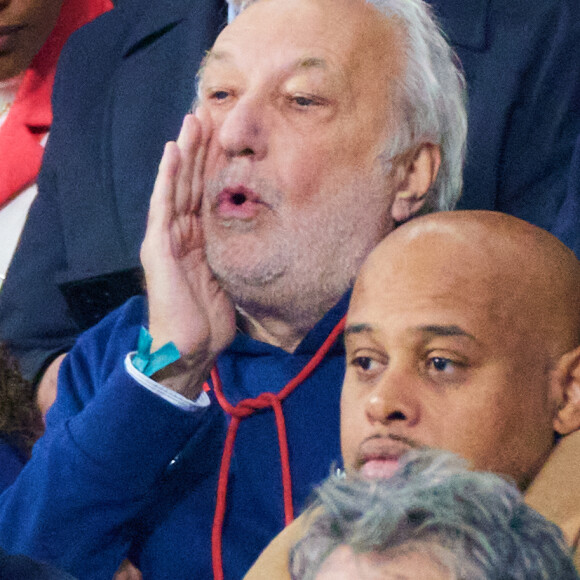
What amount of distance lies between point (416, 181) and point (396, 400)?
299 mm

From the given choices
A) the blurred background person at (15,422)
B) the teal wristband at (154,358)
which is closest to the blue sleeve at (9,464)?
the blurred background person at (15,422)

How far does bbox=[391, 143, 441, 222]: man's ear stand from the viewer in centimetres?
88

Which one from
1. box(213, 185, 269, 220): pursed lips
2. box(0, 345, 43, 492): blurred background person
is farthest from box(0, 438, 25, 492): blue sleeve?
box(213, 185, 269, 220): pursed lips

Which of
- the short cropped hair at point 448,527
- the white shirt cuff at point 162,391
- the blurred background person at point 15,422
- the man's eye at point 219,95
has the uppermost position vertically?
the man's eye at point 219,95

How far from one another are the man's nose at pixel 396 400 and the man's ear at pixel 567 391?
91 millimetres

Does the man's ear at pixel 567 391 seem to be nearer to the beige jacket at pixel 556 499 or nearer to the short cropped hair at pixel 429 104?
the beige jacket at pixel 556 499

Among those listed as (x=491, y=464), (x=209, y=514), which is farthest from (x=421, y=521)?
(x=209, y=514)

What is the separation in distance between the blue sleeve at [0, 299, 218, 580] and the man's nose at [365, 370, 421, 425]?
0.23 metres

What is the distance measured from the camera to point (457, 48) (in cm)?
95

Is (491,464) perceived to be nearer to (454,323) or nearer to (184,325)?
(454,323)

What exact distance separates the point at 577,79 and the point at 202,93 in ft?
1.11

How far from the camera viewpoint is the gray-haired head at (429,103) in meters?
0.89

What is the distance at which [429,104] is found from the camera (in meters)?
0.90

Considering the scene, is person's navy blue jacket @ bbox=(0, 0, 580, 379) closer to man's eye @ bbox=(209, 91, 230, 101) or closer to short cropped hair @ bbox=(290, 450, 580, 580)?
man's eye @ bbox=(209, 91, 230, 101)
